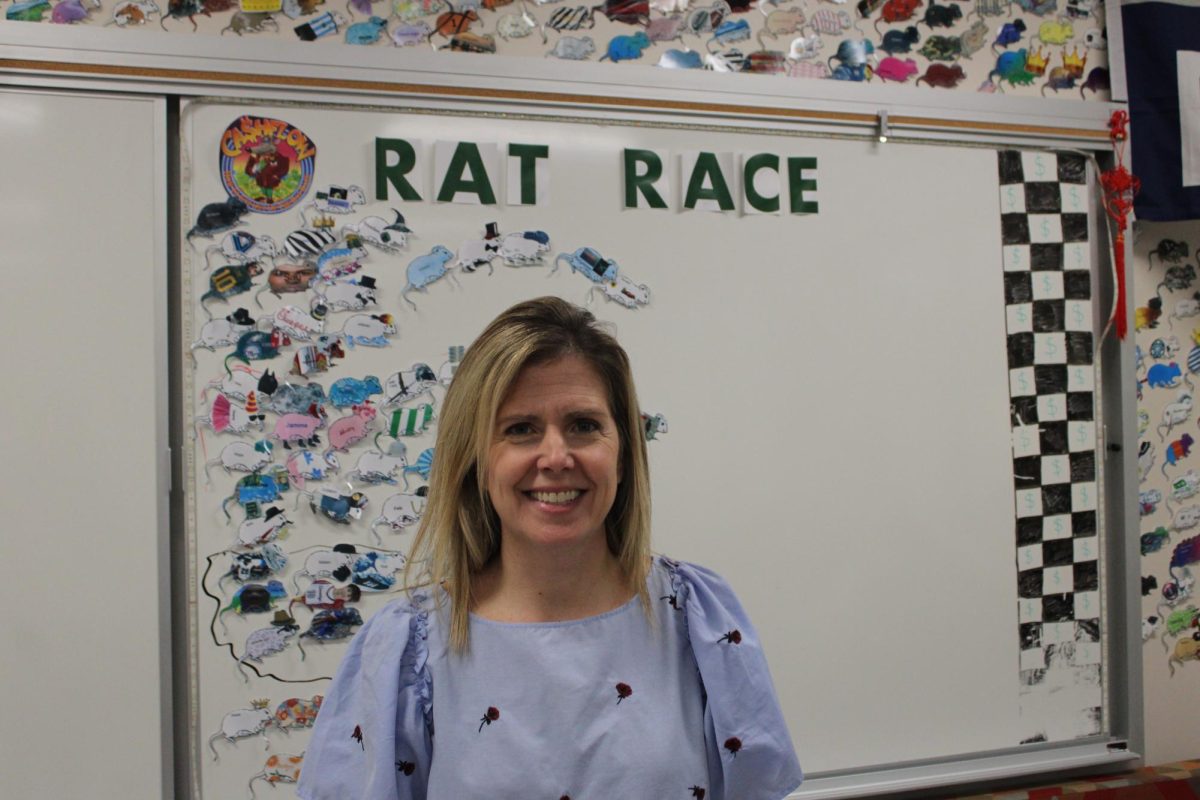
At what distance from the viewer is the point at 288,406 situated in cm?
199

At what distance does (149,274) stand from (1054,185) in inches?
87.0

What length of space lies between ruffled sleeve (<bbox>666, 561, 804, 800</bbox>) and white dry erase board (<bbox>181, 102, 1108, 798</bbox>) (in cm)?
94

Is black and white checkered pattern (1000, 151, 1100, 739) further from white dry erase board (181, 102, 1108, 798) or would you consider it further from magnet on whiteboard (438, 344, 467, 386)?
magnet on whiteboard (438, 344, 467, 386)

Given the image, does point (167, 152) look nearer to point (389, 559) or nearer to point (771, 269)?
point (389, 559)

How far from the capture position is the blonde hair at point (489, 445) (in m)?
1.19

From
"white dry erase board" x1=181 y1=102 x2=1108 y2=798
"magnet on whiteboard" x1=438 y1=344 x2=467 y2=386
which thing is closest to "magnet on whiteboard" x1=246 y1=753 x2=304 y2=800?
"white dry erase board" x1=181 y1=102 x2=1108 y2=798

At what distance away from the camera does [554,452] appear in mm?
1165

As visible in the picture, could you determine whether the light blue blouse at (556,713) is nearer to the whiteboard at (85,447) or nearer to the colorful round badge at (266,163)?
the whiteboard at (85,447)

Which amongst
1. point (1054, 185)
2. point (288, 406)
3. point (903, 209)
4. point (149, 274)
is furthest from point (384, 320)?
point (1054, 185)

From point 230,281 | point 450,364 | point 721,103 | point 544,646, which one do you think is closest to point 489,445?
point 544,646

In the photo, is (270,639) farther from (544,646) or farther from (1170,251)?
(1170,251)

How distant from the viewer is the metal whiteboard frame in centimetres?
190

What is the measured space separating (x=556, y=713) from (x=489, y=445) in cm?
34

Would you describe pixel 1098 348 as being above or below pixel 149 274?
below
